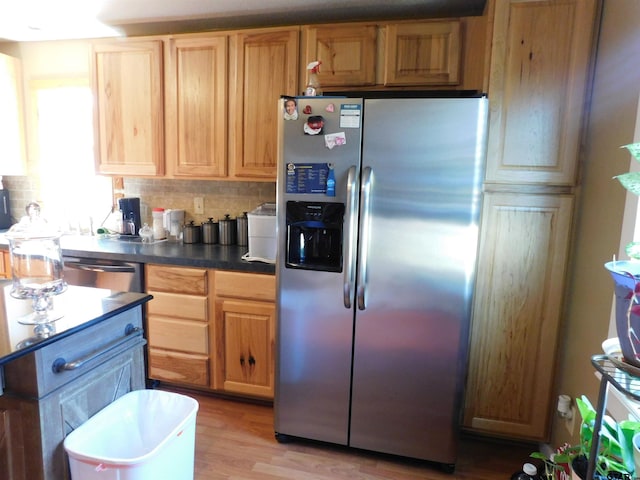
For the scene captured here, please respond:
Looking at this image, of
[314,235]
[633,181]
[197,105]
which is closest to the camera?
[633,181]

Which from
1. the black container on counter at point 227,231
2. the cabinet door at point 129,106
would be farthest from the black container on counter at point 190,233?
the cabinet door at point 129,106

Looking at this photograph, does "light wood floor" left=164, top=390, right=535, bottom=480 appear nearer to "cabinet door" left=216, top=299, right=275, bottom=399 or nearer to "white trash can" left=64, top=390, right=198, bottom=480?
"cabinet door" left=216, top=299, right=275, bottom=399

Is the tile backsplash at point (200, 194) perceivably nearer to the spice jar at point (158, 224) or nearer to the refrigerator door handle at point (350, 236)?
the spice jar at point (158, 224)

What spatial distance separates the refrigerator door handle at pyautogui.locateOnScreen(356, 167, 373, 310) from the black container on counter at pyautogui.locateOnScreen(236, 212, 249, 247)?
3.79 feet

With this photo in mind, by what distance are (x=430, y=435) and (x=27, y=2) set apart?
3.20m

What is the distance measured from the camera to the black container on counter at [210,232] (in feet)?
9.25

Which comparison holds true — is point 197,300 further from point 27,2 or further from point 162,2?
point 27,2

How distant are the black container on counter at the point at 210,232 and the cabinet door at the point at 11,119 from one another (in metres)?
1.63

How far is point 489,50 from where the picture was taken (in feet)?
6.22

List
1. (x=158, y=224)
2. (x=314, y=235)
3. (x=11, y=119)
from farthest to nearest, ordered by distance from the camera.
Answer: (x=11, y=119), (x=158, y=224), (x=314, y=235)

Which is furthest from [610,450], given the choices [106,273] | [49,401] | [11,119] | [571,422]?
[11,119]

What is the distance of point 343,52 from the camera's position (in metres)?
2.34

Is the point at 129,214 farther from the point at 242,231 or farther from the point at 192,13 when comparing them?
the point at 192,13

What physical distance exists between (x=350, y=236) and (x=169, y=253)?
1.23 metres
